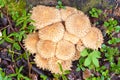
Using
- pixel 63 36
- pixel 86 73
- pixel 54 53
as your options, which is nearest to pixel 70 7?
pixel 63 36

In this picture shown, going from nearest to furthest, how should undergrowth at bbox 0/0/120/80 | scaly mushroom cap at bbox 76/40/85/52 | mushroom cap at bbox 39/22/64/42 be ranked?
mushroom cap at bbox 39/22/64/42
scaly mushroom cap at bbox 76/40/85/52
undergrowth at bbox 0/0/120/80

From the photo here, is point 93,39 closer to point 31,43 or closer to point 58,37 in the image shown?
point 58,37

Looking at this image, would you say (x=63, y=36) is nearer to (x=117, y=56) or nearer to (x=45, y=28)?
(x=45, y=28)

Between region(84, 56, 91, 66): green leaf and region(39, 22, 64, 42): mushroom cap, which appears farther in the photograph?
region(84, 56, 91, 66): green leaf

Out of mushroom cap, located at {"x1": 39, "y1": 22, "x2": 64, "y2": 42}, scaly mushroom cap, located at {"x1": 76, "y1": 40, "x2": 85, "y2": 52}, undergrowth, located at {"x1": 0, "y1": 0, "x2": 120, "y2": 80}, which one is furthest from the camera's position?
undergrowth, located at {"x1": 0, "y1": 0, "x2": 120, "y2": 80}

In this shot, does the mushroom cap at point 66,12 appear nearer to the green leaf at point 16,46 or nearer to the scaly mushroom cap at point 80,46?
the scaly mushroom cap at point 80,46

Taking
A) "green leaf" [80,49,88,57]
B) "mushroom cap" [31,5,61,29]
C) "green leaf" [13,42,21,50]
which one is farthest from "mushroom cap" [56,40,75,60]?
"green leaf" [13,42,21,50]

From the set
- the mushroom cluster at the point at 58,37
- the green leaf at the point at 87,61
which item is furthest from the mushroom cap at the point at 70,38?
the green leaf at the point at 87,61

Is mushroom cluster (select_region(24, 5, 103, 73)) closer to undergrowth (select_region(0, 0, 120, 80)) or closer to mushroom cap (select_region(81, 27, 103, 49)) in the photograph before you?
mushroom cap (select_region(81, 27, 103, 49))
